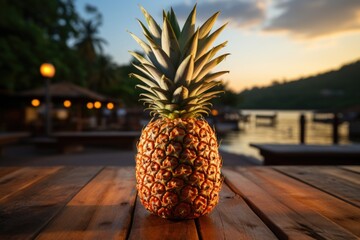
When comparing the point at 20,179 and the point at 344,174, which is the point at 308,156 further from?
the point at 20,179

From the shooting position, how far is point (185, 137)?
1.49 meters

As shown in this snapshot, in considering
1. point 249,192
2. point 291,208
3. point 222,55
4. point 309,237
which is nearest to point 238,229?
point 309,237

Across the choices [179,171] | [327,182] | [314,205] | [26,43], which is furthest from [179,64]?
[26,43]

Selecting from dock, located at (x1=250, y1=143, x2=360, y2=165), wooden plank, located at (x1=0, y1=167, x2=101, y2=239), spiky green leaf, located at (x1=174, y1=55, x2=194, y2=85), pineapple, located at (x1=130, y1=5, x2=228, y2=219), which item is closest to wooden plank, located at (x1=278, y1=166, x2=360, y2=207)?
pineapple, located at (x1=130, y1=5, x2=228, y2=219)

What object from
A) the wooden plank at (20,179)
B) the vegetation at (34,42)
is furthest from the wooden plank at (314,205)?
the vegetation at (34,42)

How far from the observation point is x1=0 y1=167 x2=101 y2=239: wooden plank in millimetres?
1286

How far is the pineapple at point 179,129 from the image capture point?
143 centimetres

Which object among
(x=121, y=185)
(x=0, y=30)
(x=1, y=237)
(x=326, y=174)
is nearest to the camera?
(x=1, y=237)

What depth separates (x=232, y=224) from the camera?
135 centimetres

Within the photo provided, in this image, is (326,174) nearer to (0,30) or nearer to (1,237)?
(1,237)

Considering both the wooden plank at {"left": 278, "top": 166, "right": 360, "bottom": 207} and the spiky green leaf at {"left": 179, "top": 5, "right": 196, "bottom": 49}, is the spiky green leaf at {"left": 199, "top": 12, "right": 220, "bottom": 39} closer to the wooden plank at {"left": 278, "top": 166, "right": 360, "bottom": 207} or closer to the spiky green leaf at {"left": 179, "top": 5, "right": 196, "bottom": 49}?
the spiky green leaf at {"left": 179, "top": 5, "right": 196, "bottom": 49}

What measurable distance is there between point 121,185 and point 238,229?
108cm

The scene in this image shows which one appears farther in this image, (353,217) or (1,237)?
(353,217)

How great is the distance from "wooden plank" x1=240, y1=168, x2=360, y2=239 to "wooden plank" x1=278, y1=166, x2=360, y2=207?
86 mm
